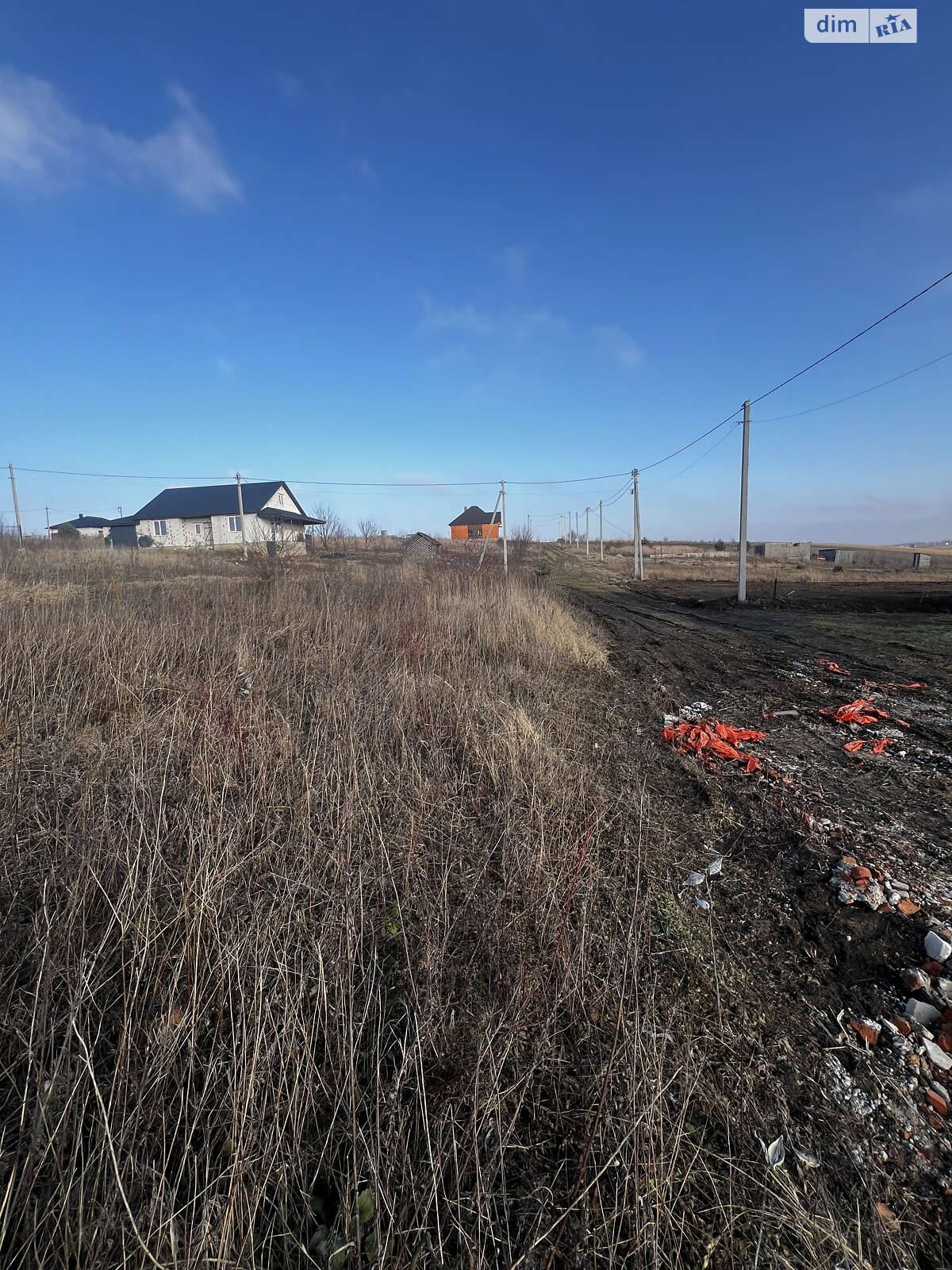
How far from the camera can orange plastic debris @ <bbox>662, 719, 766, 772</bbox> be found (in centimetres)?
451

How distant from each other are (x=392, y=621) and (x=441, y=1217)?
6.48 meters

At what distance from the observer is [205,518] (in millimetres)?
39875

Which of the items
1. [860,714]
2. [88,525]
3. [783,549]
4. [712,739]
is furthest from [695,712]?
[88,525]

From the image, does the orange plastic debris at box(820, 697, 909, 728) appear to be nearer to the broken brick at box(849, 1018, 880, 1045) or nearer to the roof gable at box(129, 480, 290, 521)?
the broken brick at box(849, 1018, 880, 1045)

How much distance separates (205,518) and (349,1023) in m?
44.8

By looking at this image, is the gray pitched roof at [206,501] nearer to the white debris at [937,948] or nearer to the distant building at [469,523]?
the distant building at [469,523]

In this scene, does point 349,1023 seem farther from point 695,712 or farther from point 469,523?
point 469,523

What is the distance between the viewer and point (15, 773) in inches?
115

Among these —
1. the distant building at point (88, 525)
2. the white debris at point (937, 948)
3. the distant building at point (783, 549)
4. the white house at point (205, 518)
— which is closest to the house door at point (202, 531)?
the white house at point (205, 518)

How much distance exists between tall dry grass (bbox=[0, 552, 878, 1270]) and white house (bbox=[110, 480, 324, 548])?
3706 centimetres

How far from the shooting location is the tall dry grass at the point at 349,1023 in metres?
1.20

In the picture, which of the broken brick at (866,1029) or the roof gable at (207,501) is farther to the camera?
the roof gable at (207,501)

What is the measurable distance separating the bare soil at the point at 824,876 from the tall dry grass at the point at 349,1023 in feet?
0.64

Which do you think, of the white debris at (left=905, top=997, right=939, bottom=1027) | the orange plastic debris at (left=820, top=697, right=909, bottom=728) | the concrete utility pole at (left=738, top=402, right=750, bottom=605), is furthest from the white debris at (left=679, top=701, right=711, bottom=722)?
the concrete utility pole at (left=738, top=402, right=750, bottom=605)
